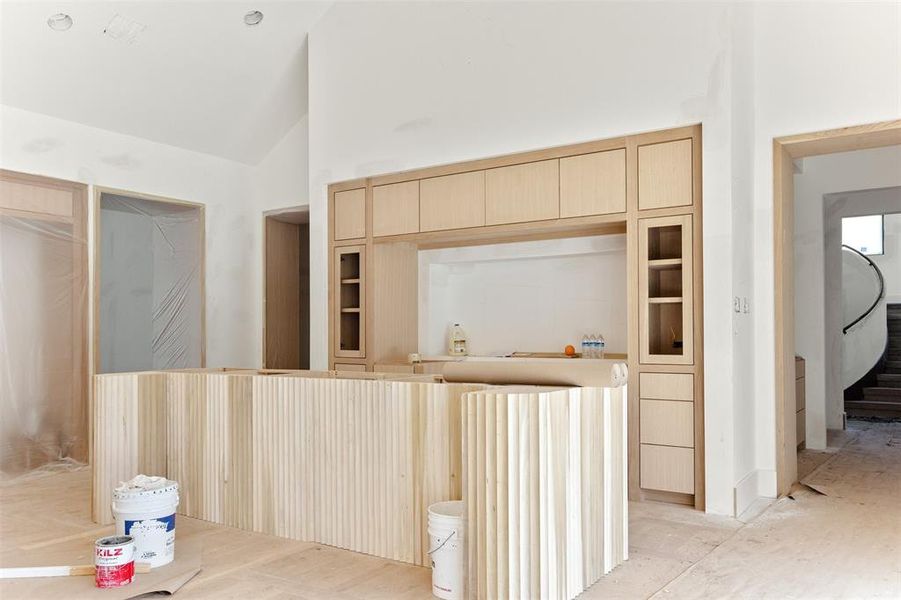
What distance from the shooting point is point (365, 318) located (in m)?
5.19

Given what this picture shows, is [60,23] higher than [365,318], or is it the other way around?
[60,23]

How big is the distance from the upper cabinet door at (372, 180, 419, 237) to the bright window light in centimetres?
836

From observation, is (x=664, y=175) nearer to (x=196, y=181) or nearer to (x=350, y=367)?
(x=350, y=367)

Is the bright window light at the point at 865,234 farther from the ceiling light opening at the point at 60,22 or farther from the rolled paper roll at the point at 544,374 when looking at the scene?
the ceiling light opening at the point at 60,22

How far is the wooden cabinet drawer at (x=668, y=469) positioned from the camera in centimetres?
376

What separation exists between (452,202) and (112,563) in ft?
9.64

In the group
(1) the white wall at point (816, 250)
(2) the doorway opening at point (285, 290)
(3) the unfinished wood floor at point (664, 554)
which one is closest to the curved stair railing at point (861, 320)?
(1) the white wall at point (816, 250)

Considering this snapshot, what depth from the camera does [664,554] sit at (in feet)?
9.81

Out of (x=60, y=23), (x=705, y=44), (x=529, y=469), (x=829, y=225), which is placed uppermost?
(x=60, y=23)

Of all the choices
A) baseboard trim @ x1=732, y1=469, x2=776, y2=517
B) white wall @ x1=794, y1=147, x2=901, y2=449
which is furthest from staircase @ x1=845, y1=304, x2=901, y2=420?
baseboard trim @ x1=732, y1=469, x2=776, y2=517

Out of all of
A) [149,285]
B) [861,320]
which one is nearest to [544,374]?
[149,285]

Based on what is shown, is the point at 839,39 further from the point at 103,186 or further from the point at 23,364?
the point at 23,364

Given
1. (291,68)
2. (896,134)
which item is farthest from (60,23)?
(896,134)

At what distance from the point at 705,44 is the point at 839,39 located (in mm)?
774
